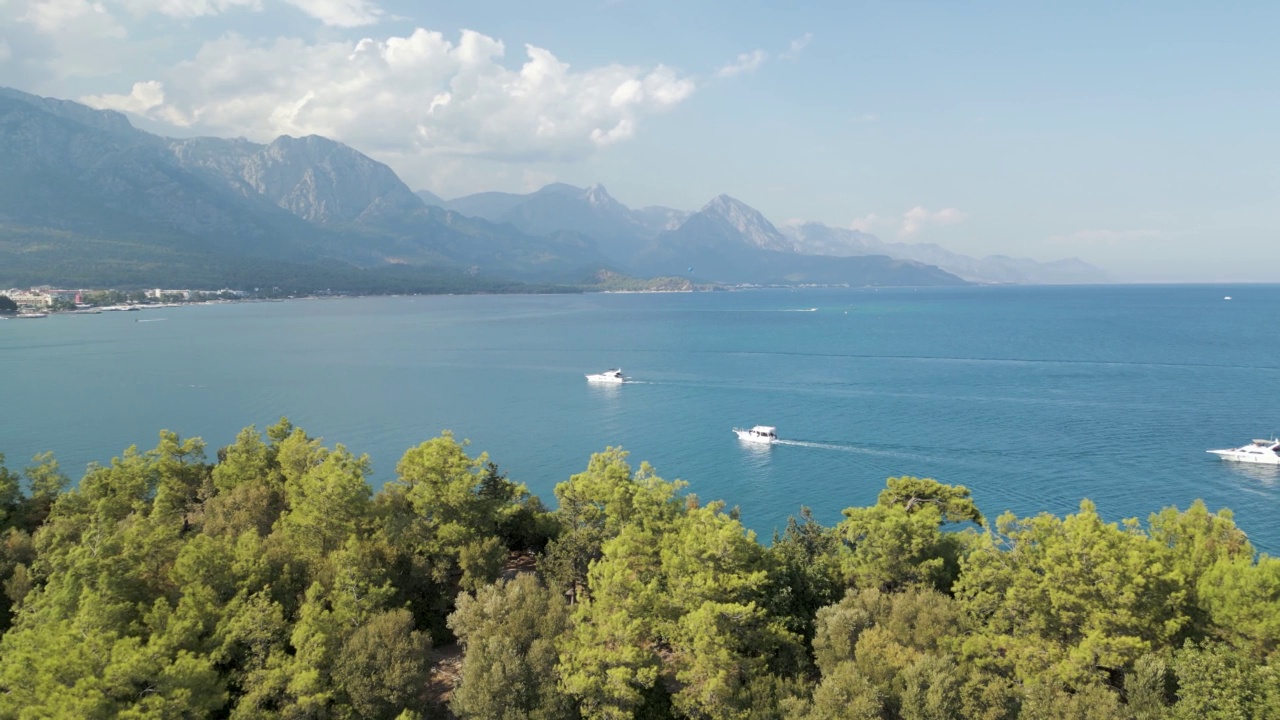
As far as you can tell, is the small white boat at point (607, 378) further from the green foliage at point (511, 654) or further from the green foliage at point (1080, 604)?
the green foliage at point (1080, 604)

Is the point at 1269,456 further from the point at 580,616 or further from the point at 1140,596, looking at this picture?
the point at 580,616

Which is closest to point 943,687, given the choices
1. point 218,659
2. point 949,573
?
point 949,573

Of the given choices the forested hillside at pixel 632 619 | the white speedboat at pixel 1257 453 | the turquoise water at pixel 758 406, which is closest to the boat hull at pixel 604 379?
the turquoise water at pixel 758 406

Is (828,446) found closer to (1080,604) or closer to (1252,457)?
(1252,457)

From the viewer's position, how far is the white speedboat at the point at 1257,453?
6209 centimetres

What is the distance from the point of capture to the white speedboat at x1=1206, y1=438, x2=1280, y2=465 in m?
62.1

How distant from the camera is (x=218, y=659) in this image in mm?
25766

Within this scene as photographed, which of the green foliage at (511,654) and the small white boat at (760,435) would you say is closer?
the green foliage at (511,654)

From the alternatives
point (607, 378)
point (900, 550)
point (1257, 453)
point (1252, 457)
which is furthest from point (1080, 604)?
point (607, 378)

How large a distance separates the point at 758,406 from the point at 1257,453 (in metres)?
50.1

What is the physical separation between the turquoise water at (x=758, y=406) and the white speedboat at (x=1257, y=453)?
279cm

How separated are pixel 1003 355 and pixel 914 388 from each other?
4107 centimetres

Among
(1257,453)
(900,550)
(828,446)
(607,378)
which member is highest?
(900,550)

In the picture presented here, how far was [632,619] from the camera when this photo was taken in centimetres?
2712
